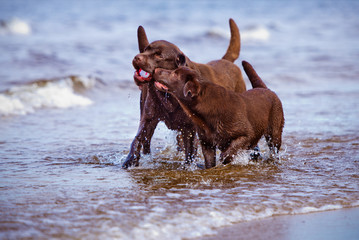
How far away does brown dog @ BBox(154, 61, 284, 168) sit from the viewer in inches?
248

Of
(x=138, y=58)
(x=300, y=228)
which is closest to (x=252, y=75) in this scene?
(x=138, y=58)

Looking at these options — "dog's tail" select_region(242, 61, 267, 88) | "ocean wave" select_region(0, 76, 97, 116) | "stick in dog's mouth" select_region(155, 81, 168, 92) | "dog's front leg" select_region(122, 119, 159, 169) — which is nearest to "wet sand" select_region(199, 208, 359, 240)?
"stick in dog's mouth" select_region(155, 81, 168, 92)

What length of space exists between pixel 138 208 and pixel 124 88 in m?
9.60

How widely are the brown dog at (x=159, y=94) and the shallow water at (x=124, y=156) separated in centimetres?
33

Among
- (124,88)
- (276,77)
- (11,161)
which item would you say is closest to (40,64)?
(124,88)

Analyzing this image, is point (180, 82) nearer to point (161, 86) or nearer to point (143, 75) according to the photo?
point (161, 86)

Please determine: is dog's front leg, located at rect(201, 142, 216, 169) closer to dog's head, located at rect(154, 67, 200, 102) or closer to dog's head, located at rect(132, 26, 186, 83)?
dog's head, located at rect(154, 67, 200, 102)

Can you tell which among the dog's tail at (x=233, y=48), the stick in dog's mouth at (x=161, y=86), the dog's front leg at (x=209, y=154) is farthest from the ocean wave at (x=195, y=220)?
the dog's tail at (x=233, y=48)

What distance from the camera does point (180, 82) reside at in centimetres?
629

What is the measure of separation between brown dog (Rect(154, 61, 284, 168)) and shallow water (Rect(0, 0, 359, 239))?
305 millimetres

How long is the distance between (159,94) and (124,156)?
1236 mm

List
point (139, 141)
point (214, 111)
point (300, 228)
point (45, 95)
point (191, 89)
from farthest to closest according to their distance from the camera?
point (45, 95) → point (139, 141) → point (214, 111) → point (191, 89) → point (300, 228)

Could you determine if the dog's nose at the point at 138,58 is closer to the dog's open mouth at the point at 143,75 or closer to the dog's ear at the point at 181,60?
the dog's open mouth at the point at 143,75

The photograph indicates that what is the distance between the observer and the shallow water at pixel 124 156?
16.1 ft
